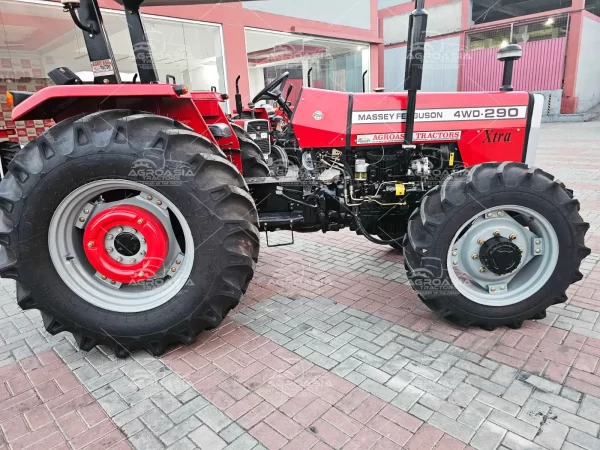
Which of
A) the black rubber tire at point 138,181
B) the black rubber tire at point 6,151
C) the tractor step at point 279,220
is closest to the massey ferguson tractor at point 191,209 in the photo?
the black rubber tire at point 138,181

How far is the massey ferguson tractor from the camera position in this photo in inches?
89.7

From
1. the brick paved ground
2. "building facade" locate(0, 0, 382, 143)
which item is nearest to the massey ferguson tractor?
the brick paved ground

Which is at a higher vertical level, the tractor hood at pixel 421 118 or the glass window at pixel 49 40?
the glass window at pixel 49 40

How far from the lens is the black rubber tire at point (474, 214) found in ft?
8.12

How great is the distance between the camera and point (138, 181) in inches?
91.4

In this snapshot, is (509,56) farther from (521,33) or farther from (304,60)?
(521,33)

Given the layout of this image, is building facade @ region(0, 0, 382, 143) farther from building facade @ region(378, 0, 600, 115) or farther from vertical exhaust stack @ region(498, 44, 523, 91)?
building facade @ region(378, 0, 600, 115)

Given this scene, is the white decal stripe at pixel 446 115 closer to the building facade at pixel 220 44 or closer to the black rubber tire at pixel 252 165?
the black rubber tire at pixel 252 165

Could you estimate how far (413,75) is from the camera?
2.58 metres

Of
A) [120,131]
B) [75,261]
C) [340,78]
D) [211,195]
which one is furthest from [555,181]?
[340,78]

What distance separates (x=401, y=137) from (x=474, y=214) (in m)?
0.79

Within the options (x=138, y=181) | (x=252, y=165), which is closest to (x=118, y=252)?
(x=138, y=181)

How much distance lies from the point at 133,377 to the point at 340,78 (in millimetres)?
13958

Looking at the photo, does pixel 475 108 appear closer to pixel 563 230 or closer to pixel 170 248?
pixel 563 230
